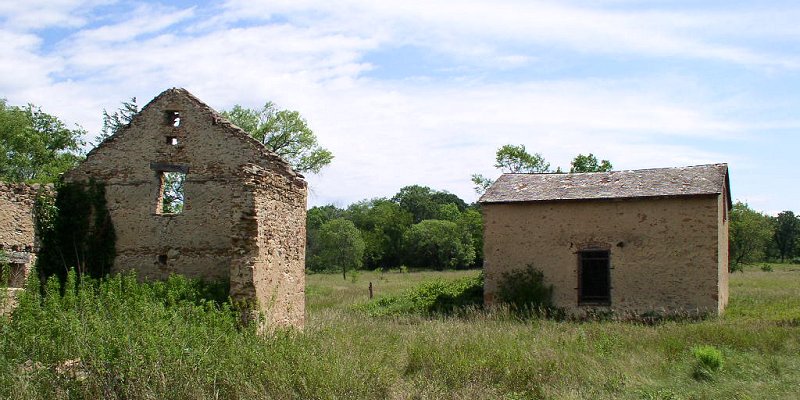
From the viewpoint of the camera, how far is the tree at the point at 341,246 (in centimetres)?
5022

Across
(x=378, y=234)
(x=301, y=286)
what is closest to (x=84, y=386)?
(x=301, y=286)

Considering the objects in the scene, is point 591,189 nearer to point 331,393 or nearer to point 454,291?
point 454,291

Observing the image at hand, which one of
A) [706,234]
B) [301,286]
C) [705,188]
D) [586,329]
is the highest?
[705,188]

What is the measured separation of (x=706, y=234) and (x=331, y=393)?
13601 mm

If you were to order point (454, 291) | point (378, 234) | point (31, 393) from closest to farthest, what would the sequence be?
1. point (31, 393)
2. point (454, 291)
3. point (378, 234)

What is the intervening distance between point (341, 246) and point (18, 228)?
37988 millimetres

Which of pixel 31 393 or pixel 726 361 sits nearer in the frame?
pixel 31 393

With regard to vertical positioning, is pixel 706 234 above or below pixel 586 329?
above

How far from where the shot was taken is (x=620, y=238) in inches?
745

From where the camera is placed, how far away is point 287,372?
835 centimetres

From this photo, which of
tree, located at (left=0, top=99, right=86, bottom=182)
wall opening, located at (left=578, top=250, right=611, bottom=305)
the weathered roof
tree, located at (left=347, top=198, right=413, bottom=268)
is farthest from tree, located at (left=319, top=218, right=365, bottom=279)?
wall opening, located at (left=578, top=250, right=611, bottom=305)

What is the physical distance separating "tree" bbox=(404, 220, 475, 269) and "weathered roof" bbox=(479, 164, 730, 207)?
3424 cm

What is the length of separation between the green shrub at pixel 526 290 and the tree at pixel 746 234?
31.0 m

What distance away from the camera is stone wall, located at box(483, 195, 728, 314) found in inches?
708
